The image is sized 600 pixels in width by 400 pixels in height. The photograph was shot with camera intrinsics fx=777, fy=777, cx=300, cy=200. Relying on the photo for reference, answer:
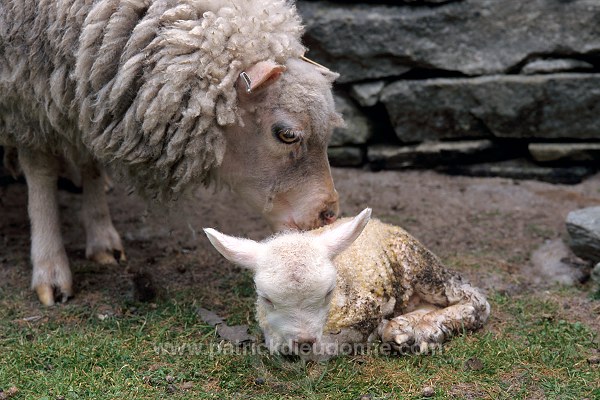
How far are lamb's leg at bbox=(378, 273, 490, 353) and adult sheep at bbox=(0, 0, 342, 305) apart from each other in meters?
0.64

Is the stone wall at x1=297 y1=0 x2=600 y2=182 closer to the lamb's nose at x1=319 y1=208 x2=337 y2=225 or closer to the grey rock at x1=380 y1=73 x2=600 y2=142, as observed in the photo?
the grey rock at x1=380 y1=73 x2=600 y2=142

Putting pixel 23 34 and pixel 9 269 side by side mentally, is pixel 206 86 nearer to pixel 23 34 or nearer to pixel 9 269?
pixel 23 34

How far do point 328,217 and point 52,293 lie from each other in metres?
1.66

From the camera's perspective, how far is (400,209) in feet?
19.1

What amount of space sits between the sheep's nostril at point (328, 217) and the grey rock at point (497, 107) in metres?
2.57

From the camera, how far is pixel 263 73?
139 inches

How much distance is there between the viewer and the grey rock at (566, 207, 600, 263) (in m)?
4.50

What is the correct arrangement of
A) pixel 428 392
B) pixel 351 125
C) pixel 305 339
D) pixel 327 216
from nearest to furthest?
1. pixel 305 339
2. pixel 428 392
3. pixel 327 216
4. pixel 351 125

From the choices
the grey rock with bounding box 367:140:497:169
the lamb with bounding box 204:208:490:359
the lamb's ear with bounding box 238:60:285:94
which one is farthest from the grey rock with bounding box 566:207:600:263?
the lamb's ear with bounding box 238:60:285:94

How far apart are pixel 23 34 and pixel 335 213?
72.3 inches

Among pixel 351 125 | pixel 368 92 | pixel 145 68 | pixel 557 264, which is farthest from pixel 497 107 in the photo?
pixel 145 68

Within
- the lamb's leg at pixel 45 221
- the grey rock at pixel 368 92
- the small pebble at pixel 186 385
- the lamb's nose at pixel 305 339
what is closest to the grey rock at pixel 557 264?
the grey rock at pixel 368 92

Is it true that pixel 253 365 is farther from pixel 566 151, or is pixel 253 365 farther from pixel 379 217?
pixel 566 151

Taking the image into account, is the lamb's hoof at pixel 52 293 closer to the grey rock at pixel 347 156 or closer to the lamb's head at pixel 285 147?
the lamb's head at pixel 285 147
